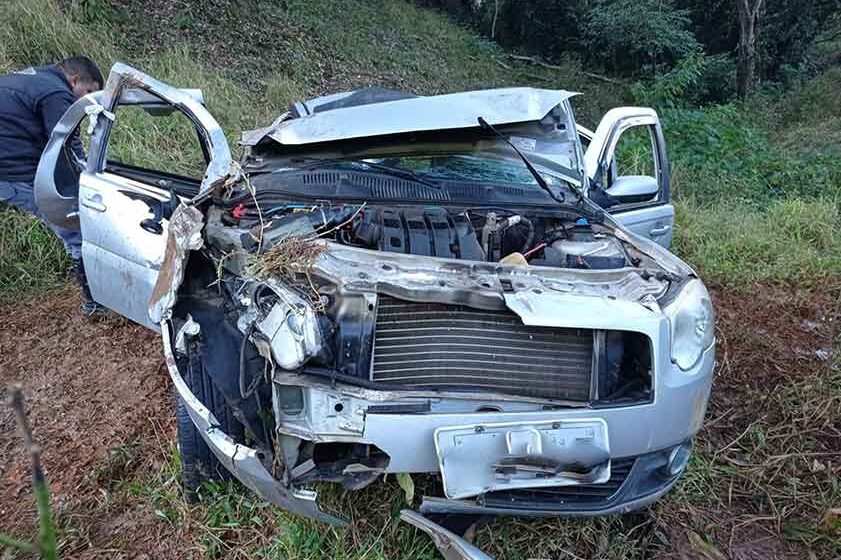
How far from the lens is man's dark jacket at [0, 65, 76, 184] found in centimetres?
387

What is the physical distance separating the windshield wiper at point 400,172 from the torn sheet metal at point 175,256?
0.82m

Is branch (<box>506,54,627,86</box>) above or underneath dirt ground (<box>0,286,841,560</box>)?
above

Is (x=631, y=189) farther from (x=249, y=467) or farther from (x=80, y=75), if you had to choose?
(x=80, y=75)

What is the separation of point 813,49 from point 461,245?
15.5 m

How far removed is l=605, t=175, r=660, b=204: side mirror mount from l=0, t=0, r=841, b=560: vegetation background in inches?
44.0

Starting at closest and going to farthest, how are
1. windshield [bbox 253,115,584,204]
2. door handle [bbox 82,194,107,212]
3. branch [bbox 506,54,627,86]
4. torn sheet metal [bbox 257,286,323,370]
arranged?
torn sheet metal [bbox 257,286,323,370], windshield [bbox 253,115,584,204], door handle [bbox 82,194,107,212], branch [bbox 506,54,627,86]

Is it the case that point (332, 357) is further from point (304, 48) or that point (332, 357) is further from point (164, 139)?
point (304, 48)

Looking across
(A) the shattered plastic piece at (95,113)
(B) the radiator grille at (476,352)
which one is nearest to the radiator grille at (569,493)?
(B) the radiator grille at (476,352)

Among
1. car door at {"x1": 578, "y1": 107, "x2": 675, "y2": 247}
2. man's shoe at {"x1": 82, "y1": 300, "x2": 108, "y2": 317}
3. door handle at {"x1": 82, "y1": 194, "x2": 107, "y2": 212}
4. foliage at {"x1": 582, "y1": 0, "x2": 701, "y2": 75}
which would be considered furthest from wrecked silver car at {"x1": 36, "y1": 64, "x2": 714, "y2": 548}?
foliage at {"x1": 582, "y1": 0, "x2": 701, "y2": 75}

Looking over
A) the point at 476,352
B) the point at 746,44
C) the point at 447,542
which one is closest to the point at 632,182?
the point at 476,352

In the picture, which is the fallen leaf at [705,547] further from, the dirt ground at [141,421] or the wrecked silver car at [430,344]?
the wrecked silver car at [430,344]

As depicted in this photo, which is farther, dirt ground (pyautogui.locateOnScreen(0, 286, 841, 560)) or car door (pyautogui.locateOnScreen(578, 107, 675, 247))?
car door (pyautogui.locateOnScreen(578, 107, 675, 247))

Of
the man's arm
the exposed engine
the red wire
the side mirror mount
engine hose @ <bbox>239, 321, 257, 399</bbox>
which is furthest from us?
the man's arm

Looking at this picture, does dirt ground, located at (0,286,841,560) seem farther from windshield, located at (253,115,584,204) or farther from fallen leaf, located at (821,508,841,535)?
windshield, located at (253,115,584,204)
